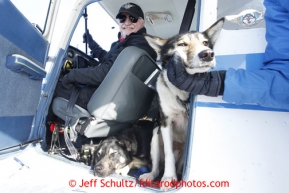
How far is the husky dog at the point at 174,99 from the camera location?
1.41 metres

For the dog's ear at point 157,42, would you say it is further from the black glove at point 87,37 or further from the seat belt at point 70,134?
the black glove at point 87,37

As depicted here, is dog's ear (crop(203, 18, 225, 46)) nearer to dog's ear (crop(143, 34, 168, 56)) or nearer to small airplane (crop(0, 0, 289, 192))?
small airplane (crop(0, 0, 289, 192))

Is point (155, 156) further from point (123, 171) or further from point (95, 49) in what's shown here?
point (95, 49)

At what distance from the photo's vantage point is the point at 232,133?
47.2 inches

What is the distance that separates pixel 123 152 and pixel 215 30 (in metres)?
1.57

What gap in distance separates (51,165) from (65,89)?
863 mm

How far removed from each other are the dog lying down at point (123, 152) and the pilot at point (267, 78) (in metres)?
1.20

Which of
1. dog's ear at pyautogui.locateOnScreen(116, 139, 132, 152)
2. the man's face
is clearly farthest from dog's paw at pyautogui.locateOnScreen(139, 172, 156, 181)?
the man's face

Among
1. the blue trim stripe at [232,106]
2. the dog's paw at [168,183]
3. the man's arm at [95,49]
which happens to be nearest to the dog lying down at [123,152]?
the dog's paw at [168,183]

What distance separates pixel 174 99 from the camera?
1.68 meters

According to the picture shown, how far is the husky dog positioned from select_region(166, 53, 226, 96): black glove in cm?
12

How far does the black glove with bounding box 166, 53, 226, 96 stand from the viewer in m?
1.12

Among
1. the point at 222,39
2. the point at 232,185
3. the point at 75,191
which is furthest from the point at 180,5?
the point at 75,191

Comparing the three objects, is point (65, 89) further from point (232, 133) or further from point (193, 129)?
point (232, 133)
